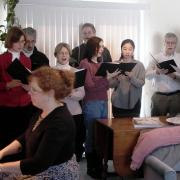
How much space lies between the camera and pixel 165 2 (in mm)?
4785

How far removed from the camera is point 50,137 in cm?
197

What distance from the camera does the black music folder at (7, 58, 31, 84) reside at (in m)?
3.04

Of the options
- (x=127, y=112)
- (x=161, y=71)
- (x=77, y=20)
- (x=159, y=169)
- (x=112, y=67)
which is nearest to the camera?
(x=159, y=169)

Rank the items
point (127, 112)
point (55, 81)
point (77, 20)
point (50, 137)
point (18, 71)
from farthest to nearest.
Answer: point (77, 20), point (127, 112), point (18, 71), point (55, 81), point (50, 137)

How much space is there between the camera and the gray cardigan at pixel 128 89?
3932mm

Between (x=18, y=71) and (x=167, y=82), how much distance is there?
5.91 ft

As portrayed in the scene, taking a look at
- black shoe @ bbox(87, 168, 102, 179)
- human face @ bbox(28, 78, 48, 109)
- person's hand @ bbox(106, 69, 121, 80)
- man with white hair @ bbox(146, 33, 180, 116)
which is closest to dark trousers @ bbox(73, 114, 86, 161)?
black shoe @ bbox(87, 168, 102, 179)

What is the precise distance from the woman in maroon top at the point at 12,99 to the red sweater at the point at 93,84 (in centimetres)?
63

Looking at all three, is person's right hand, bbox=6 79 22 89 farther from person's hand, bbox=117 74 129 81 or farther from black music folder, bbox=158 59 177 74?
black music folder, bbox=158 59 177 74

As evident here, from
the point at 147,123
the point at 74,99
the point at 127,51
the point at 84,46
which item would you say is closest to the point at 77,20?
the point at 84,46

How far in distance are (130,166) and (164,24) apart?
7.80 feet

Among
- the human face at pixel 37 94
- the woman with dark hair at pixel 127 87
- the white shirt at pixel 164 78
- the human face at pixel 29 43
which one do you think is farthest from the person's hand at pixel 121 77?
the human face at pixel 37 94

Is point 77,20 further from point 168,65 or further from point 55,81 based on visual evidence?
point 55,81

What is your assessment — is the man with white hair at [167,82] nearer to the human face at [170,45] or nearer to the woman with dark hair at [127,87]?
the human face at [170,45]
